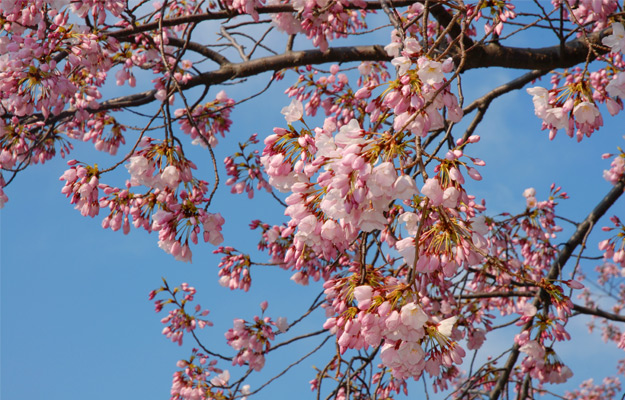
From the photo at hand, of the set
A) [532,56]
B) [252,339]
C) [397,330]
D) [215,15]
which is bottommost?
[397,330]

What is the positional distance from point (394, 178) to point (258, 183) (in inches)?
134

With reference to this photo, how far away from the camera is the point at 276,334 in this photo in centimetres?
422

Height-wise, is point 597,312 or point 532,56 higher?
point 532,56

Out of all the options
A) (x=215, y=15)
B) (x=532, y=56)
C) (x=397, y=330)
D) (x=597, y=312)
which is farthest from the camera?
(x=597, y=312)

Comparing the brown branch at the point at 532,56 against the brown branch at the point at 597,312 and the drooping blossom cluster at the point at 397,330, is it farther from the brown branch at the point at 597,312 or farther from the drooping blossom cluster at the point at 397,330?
the drooping blossom cluster at the point at 397,330

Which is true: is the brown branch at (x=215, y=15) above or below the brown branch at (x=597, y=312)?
above

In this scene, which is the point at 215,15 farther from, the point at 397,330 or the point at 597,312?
the point at 597,312

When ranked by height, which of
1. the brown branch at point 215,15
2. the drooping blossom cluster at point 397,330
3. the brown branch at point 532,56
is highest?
the brown branch at point 532,56

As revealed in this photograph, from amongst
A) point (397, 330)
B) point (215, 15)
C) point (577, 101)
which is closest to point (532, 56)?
point (577, 101)

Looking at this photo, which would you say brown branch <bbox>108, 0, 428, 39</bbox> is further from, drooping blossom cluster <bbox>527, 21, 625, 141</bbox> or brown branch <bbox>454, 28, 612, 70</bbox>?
drooping blossom cluster <bbox>527, 21, 625, 141</bbox>

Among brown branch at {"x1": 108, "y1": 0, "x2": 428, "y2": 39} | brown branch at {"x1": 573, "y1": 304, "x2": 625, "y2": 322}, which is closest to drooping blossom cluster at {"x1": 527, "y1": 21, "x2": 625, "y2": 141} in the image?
brown branch at {"x1": 108, "y1": 0, "x2": 428, "y2": 39}

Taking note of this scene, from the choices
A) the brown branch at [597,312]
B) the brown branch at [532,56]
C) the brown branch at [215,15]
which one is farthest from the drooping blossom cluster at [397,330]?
the brown branch at [597,312]

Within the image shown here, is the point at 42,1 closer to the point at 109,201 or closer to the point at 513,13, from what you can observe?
the point at 109,201

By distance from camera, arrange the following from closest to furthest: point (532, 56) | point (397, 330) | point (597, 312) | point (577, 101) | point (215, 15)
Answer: point (397, 330), point (577, 101), point (215, 15), point (532, 56), point (597, 312)
